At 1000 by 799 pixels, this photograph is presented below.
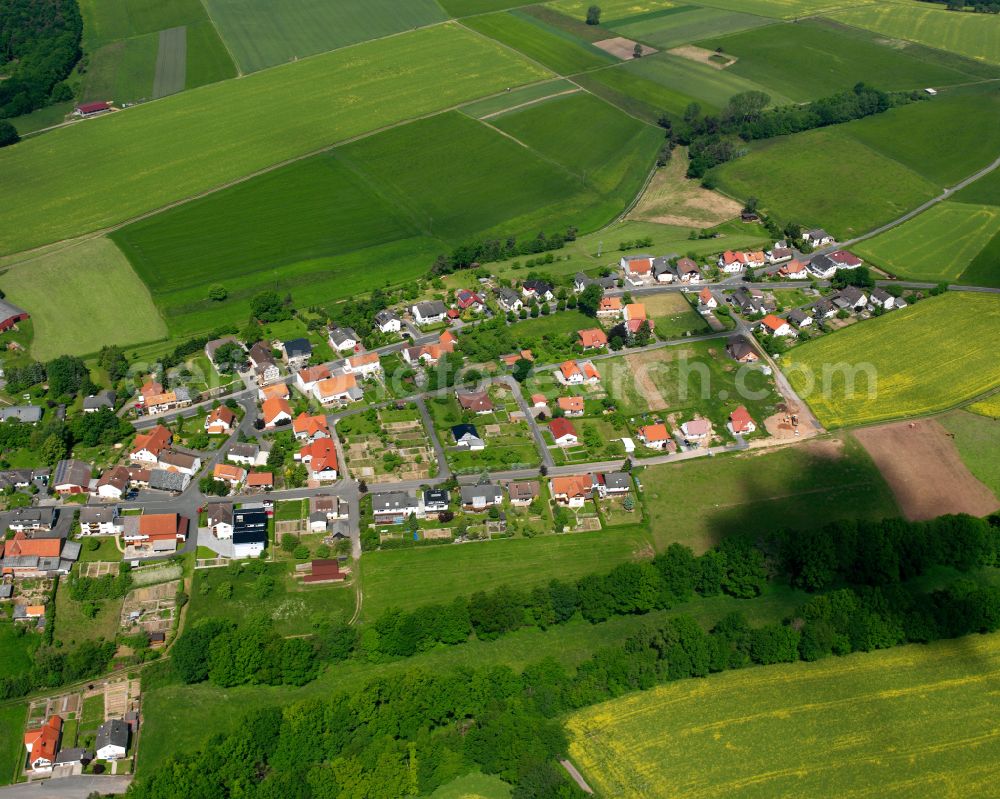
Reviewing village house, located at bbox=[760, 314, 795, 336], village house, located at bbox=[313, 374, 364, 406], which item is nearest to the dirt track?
village house, located at bbox=[760, 314, 795, 336]

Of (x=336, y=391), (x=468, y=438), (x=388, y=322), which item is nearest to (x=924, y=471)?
(x=468, y=438)

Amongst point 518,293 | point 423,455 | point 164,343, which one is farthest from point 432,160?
point 423,455

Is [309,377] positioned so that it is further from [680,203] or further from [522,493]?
[680,203]

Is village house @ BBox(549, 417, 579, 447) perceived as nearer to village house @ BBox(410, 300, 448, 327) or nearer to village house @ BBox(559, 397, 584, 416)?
village house @ BBox(559, 397, 584, 416)

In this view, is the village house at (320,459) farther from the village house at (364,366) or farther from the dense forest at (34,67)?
the dense forest at (34,67)

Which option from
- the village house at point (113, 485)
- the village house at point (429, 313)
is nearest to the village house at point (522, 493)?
the village house at point (429, 313)
